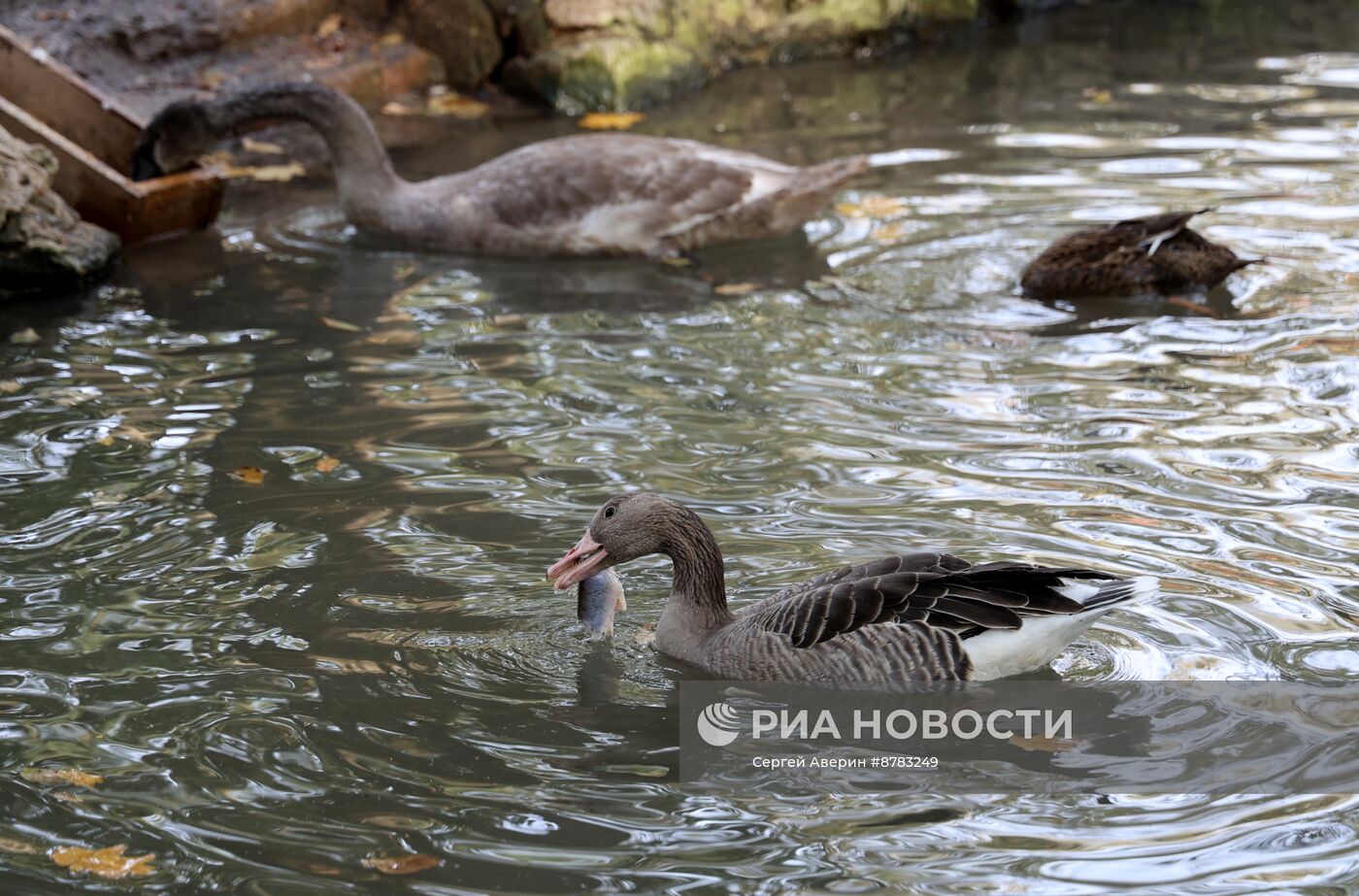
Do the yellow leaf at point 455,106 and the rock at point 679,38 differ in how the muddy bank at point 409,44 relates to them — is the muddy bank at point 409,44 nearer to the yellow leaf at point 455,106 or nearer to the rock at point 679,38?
the rock at point 679,38

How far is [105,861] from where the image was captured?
4465mm

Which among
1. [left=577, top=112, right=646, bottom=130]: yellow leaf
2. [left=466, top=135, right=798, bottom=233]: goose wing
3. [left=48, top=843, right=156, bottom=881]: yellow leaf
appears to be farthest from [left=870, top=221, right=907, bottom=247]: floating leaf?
[left=48, top=843, right=156, bottom=881]: yellow leaf

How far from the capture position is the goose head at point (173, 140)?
10.5m

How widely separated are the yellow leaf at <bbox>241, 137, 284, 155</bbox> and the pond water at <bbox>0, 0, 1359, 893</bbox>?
937 mm

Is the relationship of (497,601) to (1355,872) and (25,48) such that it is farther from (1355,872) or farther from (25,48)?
(25,48)

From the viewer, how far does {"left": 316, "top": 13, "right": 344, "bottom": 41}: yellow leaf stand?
1407 cm

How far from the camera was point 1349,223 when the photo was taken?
991 centimetres

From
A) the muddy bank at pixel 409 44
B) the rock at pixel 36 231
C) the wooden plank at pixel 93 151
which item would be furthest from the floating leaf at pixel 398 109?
the rock at pixel 36 231

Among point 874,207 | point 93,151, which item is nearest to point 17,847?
point 93,151

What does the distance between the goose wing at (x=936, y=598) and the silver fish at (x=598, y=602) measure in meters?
0.66

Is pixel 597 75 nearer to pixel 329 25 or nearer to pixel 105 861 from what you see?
pixel 329 25

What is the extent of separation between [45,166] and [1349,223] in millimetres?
Answer: 8149

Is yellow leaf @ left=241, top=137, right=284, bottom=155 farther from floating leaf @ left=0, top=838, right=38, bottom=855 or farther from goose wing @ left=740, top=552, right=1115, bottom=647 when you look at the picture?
floating leaf @ left=0, top=838, right=38, bottom=855

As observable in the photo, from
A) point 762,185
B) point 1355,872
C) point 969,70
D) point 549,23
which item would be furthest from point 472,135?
point 1355,872
